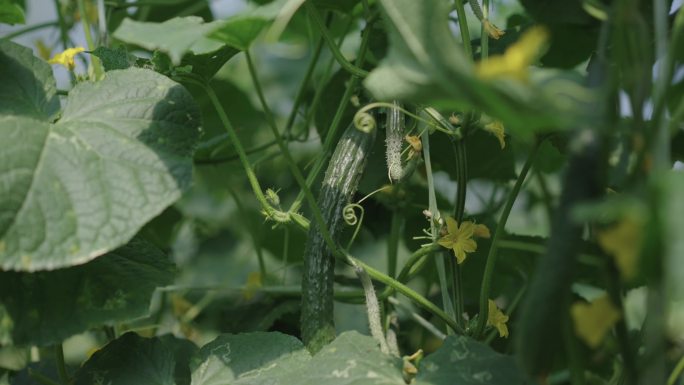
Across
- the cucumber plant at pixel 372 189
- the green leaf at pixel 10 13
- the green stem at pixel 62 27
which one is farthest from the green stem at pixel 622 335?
the green stem at pixel 62 27

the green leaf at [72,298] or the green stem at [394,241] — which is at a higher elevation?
the green leaf at [72,298]

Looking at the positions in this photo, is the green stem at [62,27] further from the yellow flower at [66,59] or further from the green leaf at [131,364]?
the green leaf at [131,364]

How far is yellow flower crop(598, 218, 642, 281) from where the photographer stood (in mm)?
435

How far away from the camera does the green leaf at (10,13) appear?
0.95m

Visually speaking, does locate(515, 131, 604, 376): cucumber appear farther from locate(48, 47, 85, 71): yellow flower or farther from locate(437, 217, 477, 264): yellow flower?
locate(48, 47, 85, 71): yellow flower

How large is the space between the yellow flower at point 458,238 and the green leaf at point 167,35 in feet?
0.96

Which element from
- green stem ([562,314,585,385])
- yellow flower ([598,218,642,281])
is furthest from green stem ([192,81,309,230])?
yellow flower ([598,218,642,281])

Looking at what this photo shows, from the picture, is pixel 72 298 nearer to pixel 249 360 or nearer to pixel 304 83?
pixel 249 360

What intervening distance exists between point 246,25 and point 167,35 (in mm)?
63

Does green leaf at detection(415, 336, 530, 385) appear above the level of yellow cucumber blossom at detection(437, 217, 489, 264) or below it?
below

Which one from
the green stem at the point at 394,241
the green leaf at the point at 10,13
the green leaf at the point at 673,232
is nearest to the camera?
the green leaf at the point at 673,232

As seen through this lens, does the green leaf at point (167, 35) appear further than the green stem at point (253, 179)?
No

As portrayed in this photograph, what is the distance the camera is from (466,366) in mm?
671

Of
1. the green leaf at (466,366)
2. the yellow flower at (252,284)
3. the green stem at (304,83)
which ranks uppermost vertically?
the green stem at (304,83)
